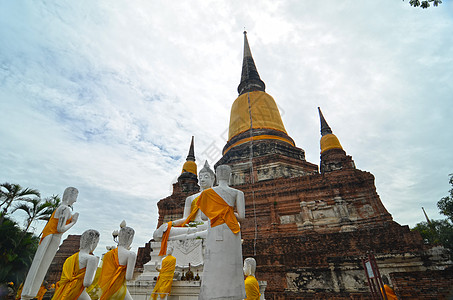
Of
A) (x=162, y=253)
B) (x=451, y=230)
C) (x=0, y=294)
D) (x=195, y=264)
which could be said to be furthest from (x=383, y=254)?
(x=0, y=294)

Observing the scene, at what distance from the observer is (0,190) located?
14648mm

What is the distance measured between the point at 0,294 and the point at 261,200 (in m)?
14.9

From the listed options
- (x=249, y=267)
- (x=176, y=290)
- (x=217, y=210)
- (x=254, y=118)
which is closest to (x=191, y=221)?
(x=176, y=290)

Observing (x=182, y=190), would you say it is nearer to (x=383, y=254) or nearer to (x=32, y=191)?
(x=32, y=191)

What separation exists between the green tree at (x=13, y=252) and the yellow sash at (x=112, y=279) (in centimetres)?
1509

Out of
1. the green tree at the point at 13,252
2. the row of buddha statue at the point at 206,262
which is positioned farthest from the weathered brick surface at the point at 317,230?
the green tree at the point at 13,252

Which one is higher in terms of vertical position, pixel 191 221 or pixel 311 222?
pixel 311 222

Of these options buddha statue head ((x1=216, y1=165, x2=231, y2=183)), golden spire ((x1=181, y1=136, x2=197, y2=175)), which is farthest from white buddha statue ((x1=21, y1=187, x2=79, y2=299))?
golden spire ((x1=181, y1=136, x2=197, y2=175))

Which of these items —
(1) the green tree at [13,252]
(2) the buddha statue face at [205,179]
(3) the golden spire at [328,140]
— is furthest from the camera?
(3) the golden spire at [328,140]

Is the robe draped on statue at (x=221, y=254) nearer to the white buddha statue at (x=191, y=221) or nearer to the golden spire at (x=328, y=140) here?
the white buddha statue at (x=191, y=221)

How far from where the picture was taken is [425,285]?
20.7 feet

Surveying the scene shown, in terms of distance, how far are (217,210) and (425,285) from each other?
677 cm

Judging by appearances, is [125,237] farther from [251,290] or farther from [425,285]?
[425,285]

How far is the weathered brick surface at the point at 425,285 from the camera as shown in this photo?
6.22 meters
